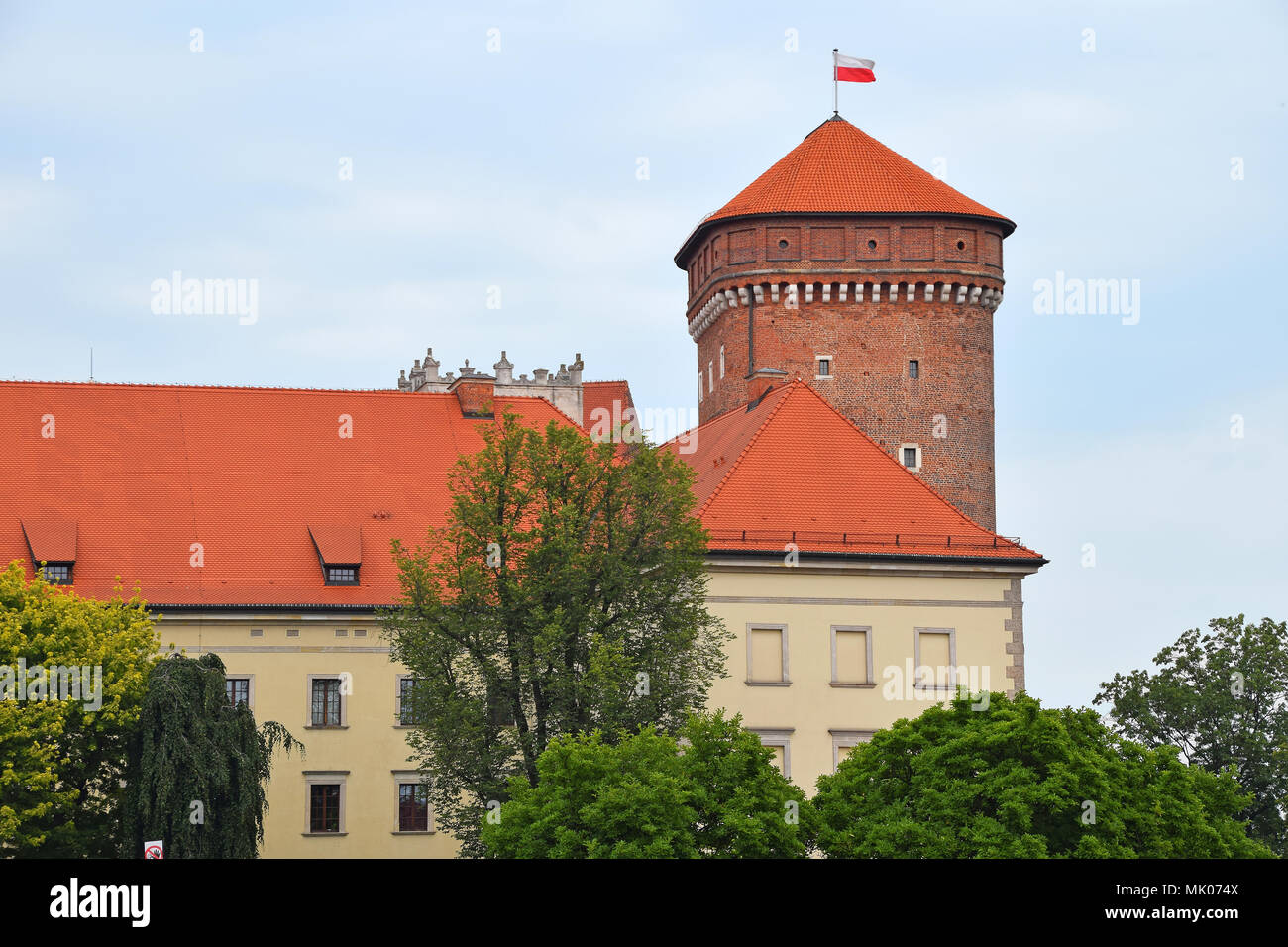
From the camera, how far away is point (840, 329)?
6041 centimetres

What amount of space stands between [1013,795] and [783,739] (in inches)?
434

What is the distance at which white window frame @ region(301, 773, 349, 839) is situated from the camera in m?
44.7

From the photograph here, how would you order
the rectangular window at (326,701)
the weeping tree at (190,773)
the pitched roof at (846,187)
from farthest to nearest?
the pitched roof at (846,187) → the rectangular window at (326,701) → the weeping tree at (190,773)

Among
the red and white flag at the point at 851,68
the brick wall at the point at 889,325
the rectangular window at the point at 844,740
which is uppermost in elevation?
the red and white flag at the point at 851,68

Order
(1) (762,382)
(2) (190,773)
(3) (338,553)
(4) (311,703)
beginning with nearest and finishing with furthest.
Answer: (2) (190,773), (4) (311,703), (3) (338,553), (1) (762,382)

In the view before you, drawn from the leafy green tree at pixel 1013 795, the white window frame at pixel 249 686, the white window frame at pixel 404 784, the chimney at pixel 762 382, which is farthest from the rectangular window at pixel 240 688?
the leafy green tree at pixel 1013 795

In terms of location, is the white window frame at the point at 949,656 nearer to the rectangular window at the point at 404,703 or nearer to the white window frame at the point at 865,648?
the white window frame at the point at 865,648

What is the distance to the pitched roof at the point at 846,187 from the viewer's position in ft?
201

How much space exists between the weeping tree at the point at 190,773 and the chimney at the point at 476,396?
1702 cm

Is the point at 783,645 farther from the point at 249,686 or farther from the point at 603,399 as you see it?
the point at 603,399

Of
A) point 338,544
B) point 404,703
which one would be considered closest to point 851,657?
point 404,703

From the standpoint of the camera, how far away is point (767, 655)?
43.0 metres
